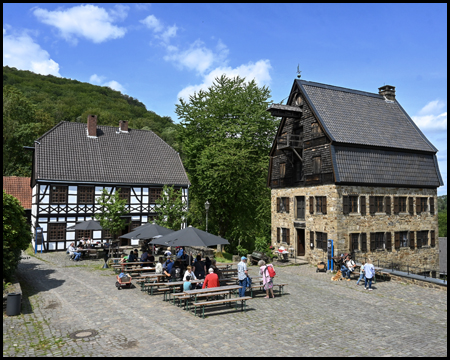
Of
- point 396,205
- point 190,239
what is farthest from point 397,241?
point 190,239

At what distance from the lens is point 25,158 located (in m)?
48.0

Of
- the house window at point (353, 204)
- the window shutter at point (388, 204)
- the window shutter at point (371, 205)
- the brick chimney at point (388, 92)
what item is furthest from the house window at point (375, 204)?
the brick chimney at point (388, 92)

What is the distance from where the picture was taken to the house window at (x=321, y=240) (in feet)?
80.5

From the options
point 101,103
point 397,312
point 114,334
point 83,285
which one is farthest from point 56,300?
point 101,103

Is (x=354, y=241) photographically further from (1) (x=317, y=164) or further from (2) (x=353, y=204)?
(1) (x=317, y=164)

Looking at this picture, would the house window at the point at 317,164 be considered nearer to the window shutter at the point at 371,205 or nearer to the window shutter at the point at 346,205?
the window shutter at the point at 346,205

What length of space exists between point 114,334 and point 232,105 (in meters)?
27.2

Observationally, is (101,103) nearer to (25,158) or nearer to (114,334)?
(25,158)

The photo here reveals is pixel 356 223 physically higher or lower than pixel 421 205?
lower

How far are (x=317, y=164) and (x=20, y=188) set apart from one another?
97.0 ft

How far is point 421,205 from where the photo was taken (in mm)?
27734

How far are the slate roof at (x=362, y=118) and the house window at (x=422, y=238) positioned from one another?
6218 mm

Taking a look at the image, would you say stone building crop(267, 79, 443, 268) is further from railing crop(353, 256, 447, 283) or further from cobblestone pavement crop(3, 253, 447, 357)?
cobblestone pavement crop(3, 253, 447, 357)

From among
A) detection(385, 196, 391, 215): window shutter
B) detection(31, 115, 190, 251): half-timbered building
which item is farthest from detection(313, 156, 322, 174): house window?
detection(31, 115, 190, 251): half-timbered building
